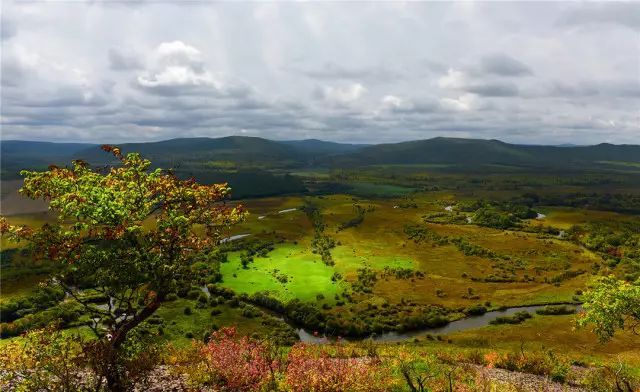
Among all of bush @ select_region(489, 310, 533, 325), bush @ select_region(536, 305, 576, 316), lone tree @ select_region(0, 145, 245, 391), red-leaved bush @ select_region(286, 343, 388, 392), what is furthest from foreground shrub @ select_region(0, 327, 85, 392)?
bush @ select_region(536, 305, 576, 316)

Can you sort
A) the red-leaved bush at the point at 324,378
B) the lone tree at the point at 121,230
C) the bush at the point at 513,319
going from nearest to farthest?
the lone tree at the point at 121,230 < the red-leaved bush at the point at 324,378 < the bush at the point at 513,319

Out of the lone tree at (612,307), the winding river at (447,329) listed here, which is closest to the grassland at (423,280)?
the winding river at (447,329)

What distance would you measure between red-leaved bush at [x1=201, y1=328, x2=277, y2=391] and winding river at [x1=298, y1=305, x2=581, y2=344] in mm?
50255

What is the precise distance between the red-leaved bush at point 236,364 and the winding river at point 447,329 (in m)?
50.3

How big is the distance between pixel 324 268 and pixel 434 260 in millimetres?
39931

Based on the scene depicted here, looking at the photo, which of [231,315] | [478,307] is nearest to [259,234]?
[231,315]

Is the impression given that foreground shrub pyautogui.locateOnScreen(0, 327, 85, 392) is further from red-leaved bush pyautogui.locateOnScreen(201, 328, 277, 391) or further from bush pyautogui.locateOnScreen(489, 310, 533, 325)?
bush pyautogui.locateOnScreen(489, 310, 533, 325)

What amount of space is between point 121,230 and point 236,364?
38.6 feet

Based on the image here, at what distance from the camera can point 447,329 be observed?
3445 inches

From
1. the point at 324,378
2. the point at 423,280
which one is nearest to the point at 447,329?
the point at 423,280

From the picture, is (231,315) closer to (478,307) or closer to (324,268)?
(324,268)

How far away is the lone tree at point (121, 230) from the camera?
2047 cm

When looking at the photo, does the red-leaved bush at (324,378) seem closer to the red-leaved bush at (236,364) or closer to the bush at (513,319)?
the red-leaved bush at (236,364)

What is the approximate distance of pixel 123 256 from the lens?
70.0 ft
